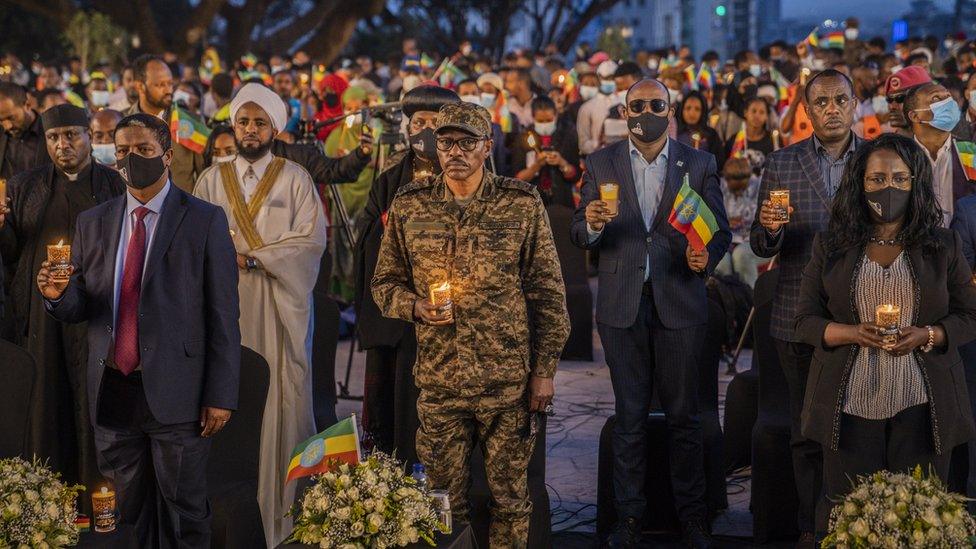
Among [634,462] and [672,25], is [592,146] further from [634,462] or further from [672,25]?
[672,25]

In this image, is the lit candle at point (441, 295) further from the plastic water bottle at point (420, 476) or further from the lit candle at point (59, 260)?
the lit candle at point (59, 260)

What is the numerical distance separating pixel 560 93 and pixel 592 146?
417 centimetres

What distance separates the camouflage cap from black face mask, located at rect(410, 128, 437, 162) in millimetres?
1431

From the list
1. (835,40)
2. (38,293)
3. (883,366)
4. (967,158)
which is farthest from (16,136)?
(835,40)

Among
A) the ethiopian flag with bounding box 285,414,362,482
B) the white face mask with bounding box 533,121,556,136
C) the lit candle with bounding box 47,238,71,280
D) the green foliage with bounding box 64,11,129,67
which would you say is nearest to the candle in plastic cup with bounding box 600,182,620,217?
the ethiopian flag with bounding box 285,414,362,482

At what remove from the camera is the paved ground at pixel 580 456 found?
6777 millimetres

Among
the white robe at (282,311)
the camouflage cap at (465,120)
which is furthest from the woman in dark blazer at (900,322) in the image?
the white robe at (282,311)

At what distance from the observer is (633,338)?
637 cm

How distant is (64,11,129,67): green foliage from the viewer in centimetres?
3189

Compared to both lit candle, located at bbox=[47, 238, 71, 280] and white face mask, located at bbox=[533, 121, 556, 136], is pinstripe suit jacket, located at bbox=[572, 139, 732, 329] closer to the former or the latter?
lit candle, located at bbox=[47, 238, 71, 280]

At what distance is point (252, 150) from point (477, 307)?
82.5 inches

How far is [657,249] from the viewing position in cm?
637

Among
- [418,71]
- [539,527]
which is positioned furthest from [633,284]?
[418,71]

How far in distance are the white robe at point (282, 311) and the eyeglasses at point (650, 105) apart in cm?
176
